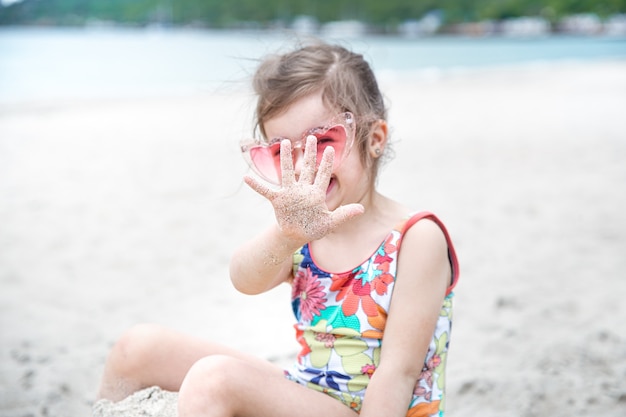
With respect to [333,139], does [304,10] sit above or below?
above

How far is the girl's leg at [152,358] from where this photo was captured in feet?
6.50

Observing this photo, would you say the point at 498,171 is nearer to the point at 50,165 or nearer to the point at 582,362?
the point at 582,362

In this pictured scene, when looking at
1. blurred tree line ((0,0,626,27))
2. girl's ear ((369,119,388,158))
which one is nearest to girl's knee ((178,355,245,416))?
girl's ear ((369,119,388,158))

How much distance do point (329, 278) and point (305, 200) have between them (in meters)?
0.38

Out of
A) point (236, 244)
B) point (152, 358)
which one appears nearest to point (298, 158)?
point (152, 358)

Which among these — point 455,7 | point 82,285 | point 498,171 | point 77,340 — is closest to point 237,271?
point 77,340

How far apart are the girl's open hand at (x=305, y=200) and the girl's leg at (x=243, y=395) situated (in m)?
0.38

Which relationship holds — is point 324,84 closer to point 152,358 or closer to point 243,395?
point 243,395

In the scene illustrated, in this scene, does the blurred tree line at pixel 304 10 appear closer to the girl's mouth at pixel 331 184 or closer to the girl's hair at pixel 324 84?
the girl's hair at pixel 324 84

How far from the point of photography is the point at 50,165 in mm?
7332

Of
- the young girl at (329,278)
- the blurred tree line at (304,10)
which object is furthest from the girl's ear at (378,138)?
the blurred tree line at (304,10)

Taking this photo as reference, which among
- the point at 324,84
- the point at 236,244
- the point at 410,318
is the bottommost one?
the point at 236,244

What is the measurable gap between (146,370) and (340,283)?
2.13 ft

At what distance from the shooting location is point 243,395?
1.64 meters
